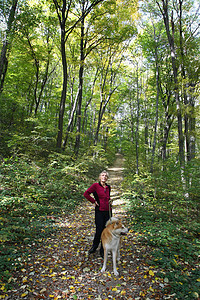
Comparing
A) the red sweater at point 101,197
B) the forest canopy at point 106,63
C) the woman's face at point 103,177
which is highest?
the forest canopy at point 106,63

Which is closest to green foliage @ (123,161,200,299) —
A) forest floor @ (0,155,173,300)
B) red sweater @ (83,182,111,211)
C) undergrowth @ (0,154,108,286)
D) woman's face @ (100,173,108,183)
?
forest floor @ (0,155,173,300)

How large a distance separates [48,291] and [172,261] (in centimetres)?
242

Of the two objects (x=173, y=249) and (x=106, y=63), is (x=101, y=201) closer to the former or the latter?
(x=173, y=249)

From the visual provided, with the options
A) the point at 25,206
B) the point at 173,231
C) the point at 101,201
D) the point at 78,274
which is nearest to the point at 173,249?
the point at 173,231

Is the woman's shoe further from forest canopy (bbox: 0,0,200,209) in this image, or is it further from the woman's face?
forest canopy (bbox: 0,0,200,209)

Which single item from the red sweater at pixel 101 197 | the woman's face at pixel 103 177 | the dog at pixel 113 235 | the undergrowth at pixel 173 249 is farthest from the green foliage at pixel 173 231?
the woman's face at pixel 103 177

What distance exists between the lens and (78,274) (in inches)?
130

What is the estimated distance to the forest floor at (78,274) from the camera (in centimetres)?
279

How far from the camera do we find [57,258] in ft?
12.3

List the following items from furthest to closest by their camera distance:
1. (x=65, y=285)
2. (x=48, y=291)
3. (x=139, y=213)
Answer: (x=139, y=213) < (x=65, y=285) < (x=48, y=291)

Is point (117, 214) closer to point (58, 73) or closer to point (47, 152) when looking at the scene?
point (47, 152)

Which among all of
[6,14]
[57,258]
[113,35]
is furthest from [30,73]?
[57,258]

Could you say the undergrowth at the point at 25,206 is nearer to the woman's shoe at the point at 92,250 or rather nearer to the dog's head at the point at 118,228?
the woman's shoe at the point at 92,250

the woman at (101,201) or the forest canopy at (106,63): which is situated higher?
the forest canopy at (106,63)
